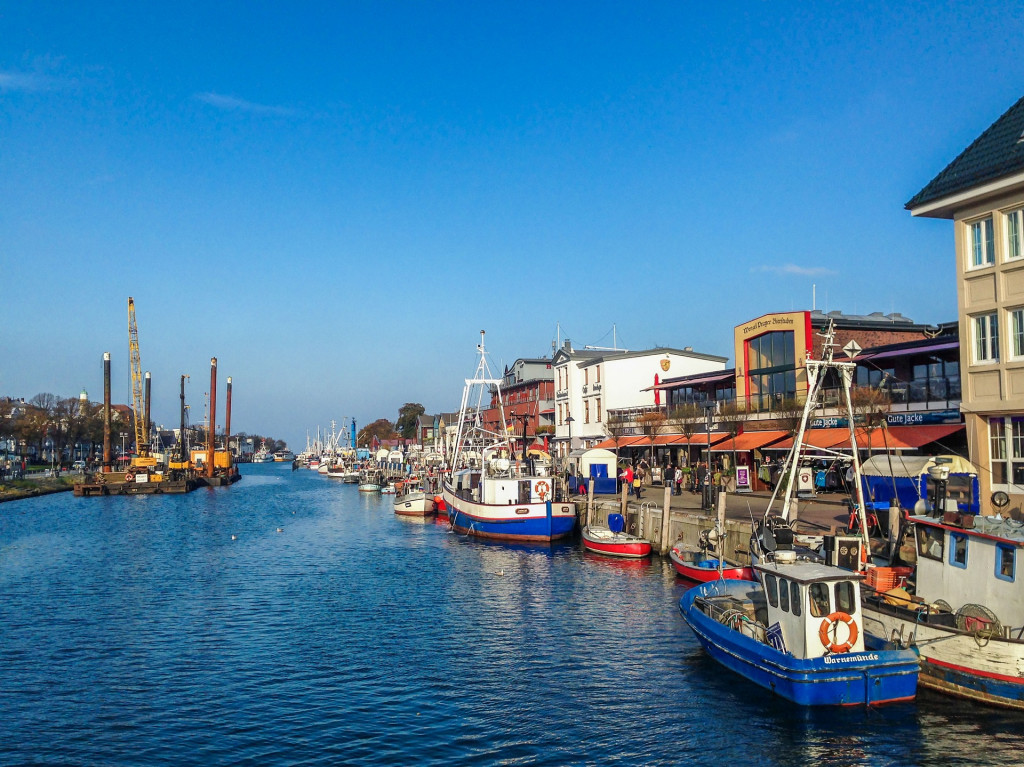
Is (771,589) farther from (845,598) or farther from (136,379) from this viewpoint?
(136,379)

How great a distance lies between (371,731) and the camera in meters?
17.8

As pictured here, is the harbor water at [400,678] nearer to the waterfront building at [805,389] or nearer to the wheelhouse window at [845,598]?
the wheelhouse window at [845,598]

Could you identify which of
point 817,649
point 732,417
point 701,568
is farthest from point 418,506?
point 817,649

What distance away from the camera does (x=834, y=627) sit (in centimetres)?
1778

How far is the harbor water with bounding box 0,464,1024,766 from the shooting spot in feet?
54.5

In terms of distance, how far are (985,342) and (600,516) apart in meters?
23.4

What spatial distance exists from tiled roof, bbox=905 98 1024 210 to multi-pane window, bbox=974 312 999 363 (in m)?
4.58

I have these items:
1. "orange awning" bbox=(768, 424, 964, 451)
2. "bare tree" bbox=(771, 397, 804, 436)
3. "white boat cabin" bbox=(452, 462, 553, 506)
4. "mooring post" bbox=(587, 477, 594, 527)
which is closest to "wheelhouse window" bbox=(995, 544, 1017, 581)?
"orange awning" bbox=(768, 424, 964, 451)

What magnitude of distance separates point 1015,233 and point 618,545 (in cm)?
2101

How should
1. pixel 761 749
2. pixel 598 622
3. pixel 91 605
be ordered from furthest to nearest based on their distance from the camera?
pixel 91 605 < pixel 598 622 < pixel 761 749

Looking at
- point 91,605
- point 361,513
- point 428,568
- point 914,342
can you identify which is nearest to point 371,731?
point 91,605

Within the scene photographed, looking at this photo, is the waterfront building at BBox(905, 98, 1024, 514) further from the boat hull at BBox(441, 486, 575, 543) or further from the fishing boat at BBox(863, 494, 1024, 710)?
the boat hull at BBox(441, 486, 575, 543)

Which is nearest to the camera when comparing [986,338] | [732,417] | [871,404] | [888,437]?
[986,338]

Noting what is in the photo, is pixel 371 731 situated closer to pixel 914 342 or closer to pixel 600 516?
pixel 600 516
